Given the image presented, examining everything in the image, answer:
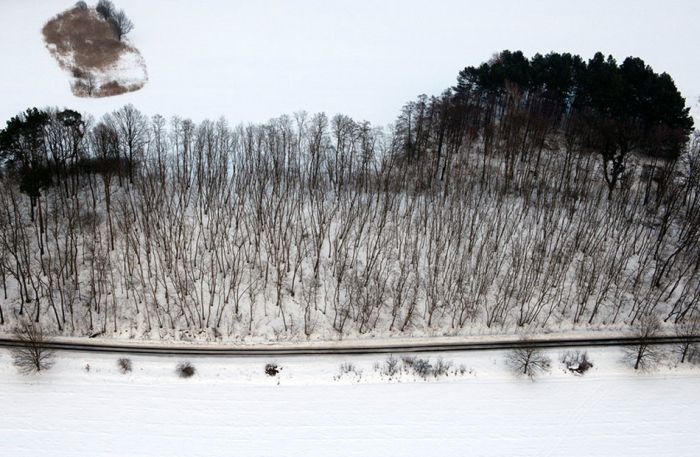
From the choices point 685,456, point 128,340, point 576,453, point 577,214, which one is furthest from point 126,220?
point 685,456

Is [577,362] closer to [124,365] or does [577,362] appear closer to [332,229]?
[332,229]

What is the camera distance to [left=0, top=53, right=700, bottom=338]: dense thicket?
46812 millimetres

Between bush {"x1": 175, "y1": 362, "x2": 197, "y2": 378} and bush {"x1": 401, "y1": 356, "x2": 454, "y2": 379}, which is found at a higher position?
bush {"x1": 401, "y1": 356, "x2": 454, "y2": 379}

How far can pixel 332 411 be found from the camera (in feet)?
132

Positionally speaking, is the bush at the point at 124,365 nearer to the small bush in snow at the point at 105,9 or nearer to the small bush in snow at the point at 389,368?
the small bush in snow at the point at 389,368

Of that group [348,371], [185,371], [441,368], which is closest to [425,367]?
[441,368]

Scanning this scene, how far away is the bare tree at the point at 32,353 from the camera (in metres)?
40.6

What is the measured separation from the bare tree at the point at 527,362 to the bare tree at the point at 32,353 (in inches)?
1547

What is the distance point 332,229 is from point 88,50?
55381 mm

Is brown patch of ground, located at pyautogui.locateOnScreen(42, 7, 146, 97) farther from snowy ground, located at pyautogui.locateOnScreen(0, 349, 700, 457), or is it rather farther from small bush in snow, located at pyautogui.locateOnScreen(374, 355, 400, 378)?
small bush in snow, located at pyautogui.locateOnScreen(374, 355, 400, 378)

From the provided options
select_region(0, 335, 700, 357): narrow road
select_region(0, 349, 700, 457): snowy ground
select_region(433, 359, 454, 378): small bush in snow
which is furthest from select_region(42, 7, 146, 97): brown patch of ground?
select_region(433, 359, 454, 378): small bush in snow

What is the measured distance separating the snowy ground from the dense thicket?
15.5 ft

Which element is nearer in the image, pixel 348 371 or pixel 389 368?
pixel 348 371

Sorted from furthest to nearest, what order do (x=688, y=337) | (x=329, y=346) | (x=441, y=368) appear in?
(x=688, y=337) → (x=329, y=346) → (x=441, y=368)
